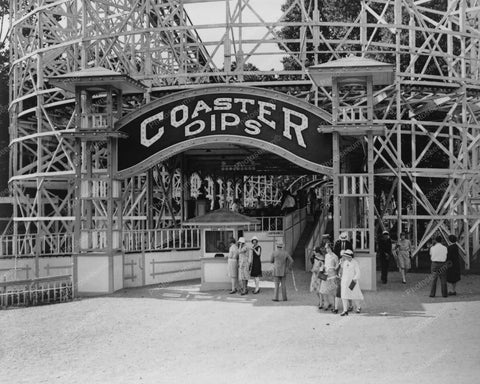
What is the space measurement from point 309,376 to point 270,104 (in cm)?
1047

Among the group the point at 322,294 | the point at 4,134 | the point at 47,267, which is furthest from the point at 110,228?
the point at 4,134

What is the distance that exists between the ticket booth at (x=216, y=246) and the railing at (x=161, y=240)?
2625mm

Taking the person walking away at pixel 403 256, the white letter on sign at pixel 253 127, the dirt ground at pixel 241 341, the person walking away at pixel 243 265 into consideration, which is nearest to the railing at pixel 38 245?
the dirt ground at pixel 241 341

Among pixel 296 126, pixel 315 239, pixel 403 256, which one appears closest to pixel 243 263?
pixel 296 126

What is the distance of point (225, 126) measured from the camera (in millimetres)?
18609

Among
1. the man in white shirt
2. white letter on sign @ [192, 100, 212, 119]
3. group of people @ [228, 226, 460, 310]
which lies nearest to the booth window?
group of people @ [228, 226, 460, 310]

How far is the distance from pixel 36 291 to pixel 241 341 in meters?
7.27

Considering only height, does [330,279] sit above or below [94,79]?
below

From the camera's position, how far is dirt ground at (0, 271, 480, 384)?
9297mm

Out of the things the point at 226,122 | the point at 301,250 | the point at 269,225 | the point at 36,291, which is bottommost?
the point at 36,291

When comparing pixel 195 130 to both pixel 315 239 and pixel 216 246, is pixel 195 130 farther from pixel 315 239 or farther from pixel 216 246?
pixel 315 239

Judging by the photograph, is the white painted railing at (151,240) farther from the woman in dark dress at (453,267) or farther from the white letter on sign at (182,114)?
the woman in dark dress at (453,267)

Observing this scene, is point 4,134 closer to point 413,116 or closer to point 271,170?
point 271,170

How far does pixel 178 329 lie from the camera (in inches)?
509
